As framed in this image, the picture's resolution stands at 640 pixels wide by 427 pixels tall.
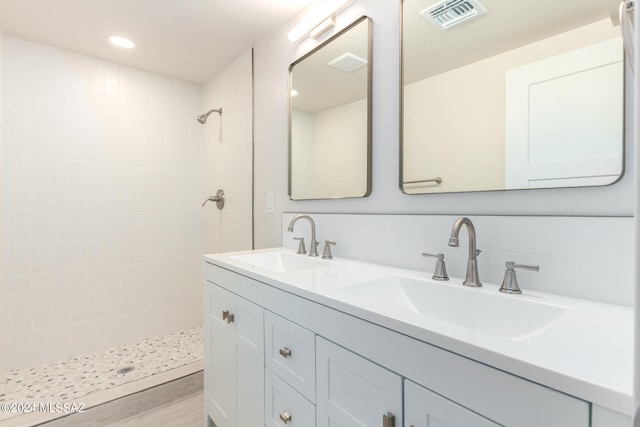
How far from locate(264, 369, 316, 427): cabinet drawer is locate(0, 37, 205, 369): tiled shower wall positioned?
6.03 feet

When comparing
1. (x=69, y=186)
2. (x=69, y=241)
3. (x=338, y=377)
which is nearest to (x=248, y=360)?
(x=338, y=377)

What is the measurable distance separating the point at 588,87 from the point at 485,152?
282 millimetres

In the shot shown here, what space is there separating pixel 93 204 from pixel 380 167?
2.07 metres

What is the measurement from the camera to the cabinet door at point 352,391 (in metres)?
0.64

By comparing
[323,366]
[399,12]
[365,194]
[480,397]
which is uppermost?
[399,12]

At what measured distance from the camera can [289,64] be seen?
1781mm

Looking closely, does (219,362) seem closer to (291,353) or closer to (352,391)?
(291,353)

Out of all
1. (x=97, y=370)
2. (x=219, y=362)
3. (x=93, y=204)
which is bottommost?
(x=97, y=370)

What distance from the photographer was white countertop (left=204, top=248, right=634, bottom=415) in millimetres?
407

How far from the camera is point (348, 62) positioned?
143 centimetres

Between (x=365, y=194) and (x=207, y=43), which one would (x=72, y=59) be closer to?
(x=207, y=43)

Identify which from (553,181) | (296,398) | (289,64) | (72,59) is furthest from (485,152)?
(72,59)

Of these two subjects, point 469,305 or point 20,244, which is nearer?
point 469,305

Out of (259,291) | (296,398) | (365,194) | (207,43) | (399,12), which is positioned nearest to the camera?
(296,398)
